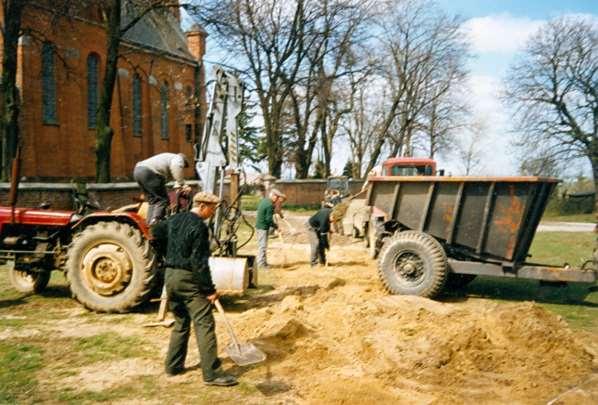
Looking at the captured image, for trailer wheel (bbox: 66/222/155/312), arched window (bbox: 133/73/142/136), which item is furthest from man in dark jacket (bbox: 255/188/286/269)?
arched window (bbox: 133/73/142/136)

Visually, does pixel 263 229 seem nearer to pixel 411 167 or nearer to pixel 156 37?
pixel 411 167

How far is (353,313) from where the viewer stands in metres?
6.87

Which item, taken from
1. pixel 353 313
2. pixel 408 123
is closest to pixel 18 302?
pixel 353 313

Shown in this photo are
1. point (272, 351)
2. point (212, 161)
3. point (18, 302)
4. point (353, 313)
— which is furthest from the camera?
point (212, 161)

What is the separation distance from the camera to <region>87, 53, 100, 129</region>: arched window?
2833 cm

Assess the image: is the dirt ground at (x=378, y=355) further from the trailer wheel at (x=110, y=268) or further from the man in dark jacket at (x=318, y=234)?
the man in dark jacket at (x=318, y=234)

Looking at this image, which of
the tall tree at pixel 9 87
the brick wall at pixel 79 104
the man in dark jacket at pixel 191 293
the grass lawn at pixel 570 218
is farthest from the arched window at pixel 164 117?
the man in dark jacket at pixel 191 293

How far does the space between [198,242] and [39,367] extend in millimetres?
2010

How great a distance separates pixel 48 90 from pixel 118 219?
2118 cm

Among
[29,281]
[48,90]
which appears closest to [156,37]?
[48,90]

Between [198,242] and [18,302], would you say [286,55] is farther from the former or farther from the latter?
[198,242]

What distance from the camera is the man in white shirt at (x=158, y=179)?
284 inches

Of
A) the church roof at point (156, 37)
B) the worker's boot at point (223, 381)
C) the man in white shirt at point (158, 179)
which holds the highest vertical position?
the church roof at point (156, 37)

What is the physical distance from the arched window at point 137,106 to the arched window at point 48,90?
23.2 ft
